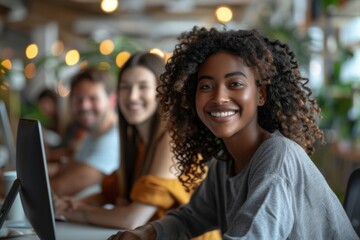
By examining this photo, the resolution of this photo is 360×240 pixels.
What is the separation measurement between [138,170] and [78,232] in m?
0.53

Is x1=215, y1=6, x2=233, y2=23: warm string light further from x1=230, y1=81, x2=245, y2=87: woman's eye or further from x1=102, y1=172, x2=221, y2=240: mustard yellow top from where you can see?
x1=230, y1=81, x2=245, y2=87: woman's eye

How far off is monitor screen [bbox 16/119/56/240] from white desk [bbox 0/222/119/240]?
29 cm

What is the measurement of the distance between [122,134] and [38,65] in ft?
12.6

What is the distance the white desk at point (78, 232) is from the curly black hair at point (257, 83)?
41cm

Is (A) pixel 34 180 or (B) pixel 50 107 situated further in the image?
(B) pixel 50 107

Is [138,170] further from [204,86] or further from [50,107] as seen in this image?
[50,107]

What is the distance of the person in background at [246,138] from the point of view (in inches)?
54.7

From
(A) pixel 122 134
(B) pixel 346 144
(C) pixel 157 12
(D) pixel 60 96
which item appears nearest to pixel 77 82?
(A) pixel 122 134

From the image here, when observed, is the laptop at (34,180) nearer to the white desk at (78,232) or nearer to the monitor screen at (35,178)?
the monitor screen at (35,178)

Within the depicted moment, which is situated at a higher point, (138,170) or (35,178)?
(35,178)

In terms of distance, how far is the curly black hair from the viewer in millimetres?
1576

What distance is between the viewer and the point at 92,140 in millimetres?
3453

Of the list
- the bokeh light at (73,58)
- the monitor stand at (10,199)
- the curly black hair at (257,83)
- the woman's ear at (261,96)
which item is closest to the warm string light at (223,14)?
the bokeh light at (73,58)

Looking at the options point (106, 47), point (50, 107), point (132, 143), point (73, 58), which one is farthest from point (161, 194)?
point (50, 107)
